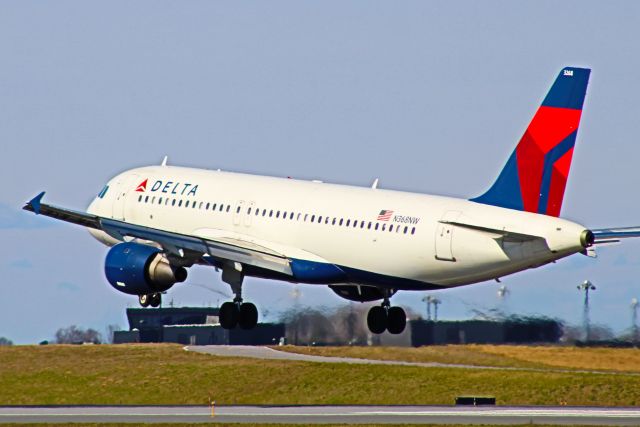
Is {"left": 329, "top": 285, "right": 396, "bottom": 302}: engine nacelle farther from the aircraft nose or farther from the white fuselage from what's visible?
the aircraft nose

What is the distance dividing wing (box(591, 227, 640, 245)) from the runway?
713 centimetres

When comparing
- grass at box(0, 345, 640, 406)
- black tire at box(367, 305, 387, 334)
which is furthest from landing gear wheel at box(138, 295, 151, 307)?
grass at box(0, 345, 640, 406)

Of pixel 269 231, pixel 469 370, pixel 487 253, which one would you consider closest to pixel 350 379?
pixel 469 370

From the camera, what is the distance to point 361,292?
75.9 metres

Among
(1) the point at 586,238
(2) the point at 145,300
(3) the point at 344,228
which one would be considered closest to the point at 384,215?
(3) the point at 344,228

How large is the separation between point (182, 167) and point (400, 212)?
14.0 m

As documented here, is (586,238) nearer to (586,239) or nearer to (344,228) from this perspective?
(586,239)

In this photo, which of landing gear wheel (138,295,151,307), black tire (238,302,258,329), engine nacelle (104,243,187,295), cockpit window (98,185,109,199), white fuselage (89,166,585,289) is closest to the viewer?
white fuselage (89,166,585,289)

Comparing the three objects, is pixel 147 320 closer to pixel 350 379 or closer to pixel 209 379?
pixel 209 379

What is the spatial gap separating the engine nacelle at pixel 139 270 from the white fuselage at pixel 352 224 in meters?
2.61

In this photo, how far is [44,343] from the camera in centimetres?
12662

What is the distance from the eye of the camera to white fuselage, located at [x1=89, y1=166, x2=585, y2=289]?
66125mm

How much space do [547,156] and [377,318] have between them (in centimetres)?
1302

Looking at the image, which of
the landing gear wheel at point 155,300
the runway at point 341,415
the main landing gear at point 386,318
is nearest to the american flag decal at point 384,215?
the main landing gear at point 386,318
